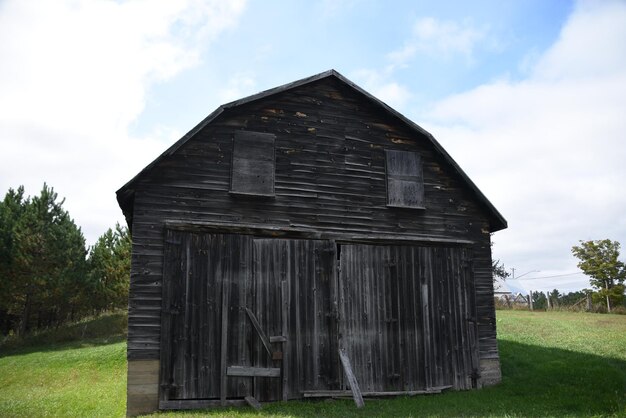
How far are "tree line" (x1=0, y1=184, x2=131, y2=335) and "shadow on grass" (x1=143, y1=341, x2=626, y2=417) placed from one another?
24727 mm

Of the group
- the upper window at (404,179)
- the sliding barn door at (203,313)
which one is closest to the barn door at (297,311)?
the sliding barn door at (203,313)

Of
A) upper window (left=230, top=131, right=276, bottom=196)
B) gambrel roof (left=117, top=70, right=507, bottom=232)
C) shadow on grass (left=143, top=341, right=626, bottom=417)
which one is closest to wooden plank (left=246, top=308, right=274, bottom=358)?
shadow on grass (left=143, top=341, right=626, bottom=417)

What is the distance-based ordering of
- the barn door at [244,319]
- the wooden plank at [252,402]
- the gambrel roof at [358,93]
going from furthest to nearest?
1. the gambrel roof at [358,93]
2. the barn door at [244,319]
3. the wooden plank at [252,402]

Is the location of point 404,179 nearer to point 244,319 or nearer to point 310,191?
point 310,191

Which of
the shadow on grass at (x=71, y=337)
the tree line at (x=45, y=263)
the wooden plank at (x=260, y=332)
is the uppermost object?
the tree line at (x=45, y=263)

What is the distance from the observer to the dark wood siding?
11836mm

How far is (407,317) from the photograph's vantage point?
13570mm

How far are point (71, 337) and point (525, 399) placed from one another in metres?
29.4

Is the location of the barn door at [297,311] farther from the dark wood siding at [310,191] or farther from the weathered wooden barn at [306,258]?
the dark wood siding at [310,191]

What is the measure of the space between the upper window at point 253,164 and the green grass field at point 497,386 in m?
5.10

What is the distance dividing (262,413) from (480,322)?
6929mm

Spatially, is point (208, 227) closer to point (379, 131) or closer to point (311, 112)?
point (311, 112)

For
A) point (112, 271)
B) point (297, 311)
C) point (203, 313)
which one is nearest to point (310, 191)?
point (297, 311)

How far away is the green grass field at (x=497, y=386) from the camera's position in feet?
36.3
